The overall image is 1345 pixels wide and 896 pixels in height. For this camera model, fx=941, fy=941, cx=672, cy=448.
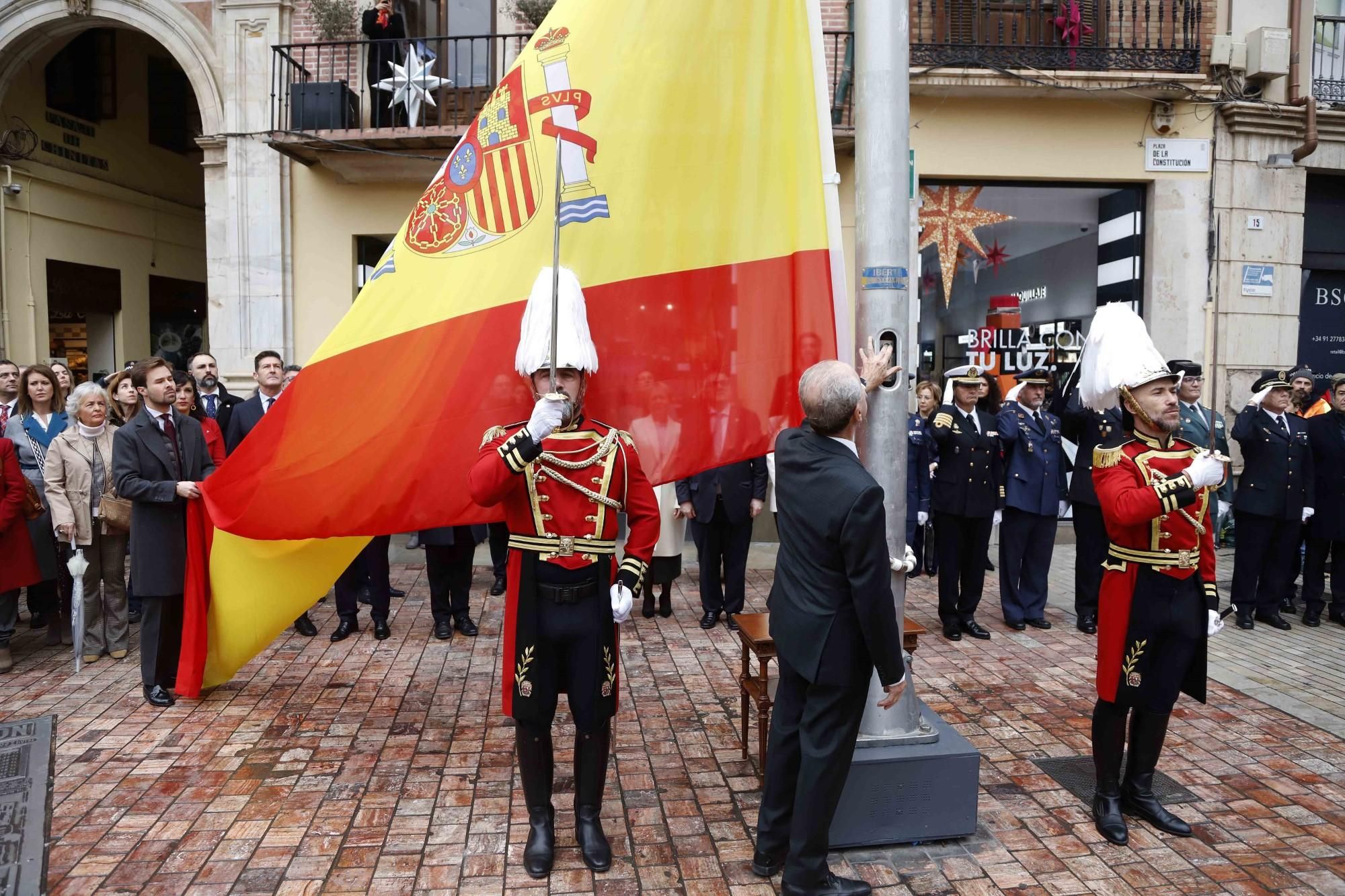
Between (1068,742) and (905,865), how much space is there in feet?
5.74

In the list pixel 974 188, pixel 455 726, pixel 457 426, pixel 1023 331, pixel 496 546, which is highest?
pixel 974 188

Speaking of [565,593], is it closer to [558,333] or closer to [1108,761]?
[558,333]

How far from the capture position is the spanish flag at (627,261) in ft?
13.1

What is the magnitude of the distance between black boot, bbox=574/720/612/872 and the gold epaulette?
7.75 feet

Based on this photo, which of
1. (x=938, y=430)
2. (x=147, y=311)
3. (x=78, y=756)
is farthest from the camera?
(x=147, y=311)

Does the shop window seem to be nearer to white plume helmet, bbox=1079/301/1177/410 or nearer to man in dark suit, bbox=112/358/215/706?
man in dark suit, bbox=112/358/215/706

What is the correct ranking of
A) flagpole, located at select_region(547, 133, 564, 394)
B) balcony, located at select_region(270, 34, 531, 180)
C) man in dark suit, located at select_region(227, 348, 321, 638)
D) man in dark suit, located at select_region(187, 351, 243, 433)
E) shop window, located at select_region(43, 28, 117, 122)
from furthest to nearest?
1. shop window, located at select_region(43, 28, 117, 122)
2. balcony, located at select_region(270, 34, 531, 180)
3. man in dark suit, located at select_region(187, 351, 243, 433)
4. man in dark suit, located at select_region(227, 348, 321, 638)
5. flagpole, located at select_region(547, 133, 564, 394)

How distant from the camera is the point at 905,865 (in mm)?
3795

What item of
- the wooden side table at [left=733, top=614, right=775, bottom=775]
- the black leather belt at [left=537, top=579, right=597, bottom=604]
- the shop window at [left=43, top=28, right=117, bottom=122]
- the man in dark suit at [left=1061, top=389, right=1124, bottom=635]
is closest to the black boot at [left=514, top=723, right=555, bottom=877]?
the black leather belt at [left=537, top=579, right=597, bottom=604]

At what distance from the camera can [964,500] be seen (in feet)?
24.0

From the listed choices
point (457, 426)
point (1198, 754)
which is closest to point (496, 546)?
point (457, 426)

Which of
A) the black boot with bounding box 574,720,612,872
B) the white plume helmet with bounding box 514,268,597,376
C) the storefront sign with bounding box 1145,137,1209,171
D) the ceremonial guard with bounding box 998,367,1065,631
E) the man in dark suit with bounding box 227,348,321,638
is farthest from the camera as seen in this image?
the storefront sign with bounding box 1145,137,1209,171

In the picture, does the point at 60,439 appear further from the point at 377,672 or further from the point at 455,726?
the point at 455,726

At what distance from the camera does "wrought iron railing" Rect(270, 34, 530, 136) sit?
11.0m
